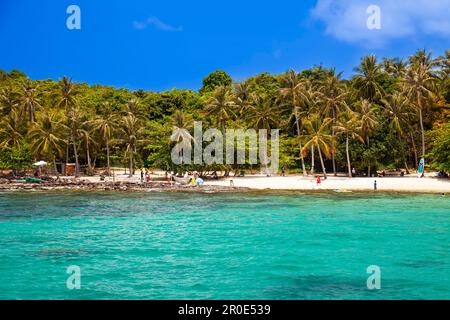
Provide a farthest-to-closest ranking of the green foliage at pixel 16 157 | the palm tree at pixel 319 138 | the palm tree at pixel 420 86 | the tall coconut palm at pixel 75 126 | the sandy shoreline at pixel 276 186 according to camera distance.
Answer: the tall coconut palm at pixel 75 126, the green foliage at pixel 16 157, the palm tree at pixel 420 86, the palm tree at pixel 319 138, the sandy shoreline at pixel 276 186

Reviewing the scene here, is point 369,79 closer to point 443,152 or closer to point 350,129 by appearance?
point 350,129

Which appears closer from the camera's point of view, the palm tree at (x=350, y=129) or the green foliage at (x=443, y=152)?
the green foliage at (x=443, y=152)

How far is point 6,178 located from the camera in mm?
59375

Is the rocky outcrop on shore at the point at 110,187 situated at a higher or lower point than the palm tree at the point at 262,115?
lower

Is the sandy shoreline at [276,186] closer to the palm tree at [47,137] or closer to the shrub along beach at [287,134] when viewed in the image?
the shrub along beach at [287,134]

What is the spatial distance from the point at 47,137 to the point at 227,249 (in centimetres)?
4358

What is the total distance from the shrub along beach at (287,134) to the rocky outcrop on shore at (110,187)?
0.82 feet

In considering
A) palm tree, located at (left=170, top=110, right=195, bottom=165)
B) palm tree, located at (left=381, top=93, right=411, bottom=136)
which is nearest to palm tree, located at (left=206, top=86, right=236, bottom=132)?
palm tree, located at (left=170, top=110, right=195, bottom=165)

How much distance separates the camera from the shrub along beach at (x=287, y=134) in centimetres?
5309

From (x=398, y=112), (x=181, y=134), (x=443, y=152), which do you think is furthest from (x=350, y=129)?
(x=181, y=134)

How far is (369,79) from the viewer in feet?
224

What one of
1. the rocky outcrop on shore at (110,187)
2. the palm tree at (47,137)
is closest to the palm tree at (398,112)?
the rocky outcrop on shore at (110,187)

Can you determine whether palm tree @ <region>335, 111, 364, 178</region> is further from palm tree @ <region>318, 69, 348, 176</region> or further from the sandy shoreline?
the sandy shoreline
